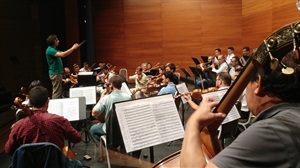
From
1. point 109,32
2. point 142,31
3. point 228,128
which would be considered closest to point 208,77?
point 228,128

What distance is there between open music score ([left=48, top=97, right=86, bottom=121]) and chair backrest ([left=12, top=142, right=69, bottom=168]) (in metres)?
1.36

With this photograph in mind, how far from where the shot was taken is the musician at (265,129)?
915mm

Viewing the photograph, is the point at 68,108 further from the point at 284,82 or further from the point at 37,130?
the point at 284,82

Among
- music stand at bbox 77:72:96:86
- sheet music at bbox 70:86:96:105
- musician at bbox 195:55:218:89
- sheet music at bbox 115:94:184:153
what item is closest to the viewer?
sheet music at bbox 115:94:184:153

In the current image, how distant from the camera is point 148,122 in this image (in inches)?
105

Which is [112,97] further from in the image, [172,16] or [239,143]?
[172,16]

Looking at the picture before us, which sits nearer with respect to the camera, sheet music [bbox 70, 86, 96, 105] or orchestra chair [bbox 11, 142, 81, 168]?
orchestra chair [bbox 11, 142, 81, 168]

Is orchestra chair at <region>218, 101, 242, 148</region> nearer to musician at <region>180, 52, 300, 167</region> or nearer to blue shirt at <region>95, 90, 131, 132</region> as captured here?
blue shirt at <region>95, 90, 131, 132</region>

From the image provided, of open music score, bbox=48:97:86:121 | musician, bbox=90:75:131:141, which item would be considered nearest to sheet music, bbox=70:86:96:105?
musician, bbox=90:75:131:141

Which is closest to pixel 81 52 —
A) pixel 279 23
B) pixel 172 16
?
pixel 172 16

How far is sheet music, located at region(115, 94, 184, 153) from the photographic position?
258 cm

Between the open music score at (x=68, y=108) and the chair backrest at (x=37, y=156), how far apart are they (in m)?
1.36

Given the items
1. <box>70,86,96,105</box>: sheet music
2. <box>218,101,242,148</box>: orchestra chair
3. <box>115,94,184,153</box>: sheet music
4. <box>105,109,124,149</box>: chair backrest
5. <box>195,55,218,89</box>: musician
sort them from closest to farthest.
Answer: <box>115,94,184,153</box>: sheet music → <box>105,109,124,149</box>: chair backrest → <box>218,101,242,148</box>: orchestra chair → <box>70,86,96,105</box>: sheet music → <box>195,55,218,89</box>: musician

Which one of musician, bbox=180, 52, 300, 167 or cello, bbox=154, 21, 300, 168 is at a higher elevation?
cello, bbox=154, 21, 300, 168
